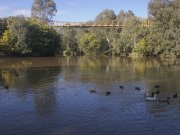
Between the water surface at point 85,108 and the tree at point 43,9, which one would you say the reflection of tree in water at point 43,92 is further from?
the tree at point 43,9

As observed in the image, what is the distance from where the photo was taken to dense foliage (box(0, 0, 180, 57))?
291 feet

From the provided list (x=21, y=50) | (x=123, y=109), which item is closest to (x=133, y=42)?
(x=21, y=50)

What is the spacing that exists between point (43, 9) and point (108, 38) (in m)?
26.1

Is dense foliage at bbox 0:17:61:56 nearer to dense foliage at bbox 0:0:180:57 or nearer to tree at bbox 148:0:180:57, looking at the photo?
dense foliage at bbox 0:0:180:57

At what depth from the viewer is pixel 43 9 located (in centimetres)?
13100

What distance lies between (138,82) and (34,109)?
690 inches

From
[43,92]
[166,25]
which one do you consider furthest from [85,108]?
[166,25]

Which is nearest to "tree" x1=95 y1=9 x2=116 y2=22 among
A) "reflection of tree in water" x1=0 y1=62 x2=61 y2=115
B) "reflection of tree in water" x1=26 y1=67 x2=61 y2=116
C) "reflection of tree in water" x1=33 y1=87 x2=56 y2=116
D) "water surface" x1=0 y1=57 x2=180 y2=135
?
"reflection of tree in water" x1=0 y1=62 x2=61 y2=115

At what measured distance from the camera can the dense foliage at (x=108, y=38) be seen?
88.8m

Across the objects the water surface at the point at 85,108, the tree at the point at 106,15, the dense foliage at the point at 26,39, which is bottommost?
the water surface at the point at 85,108

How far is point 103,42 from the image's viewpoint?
12012 centimetres

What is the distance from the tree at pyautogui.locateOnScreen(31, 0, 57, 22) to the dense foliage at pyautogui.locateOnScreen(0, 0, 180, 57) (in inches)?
39.9

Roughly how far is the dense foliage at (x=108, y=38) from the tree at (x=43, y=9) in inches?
39.9

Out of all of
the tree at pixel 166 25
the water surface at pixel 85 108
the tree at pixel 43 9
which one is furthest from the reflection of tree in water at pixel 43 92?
the tree at pixel 43 9
